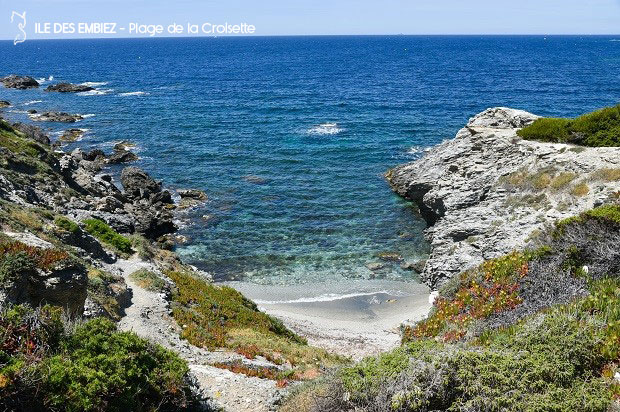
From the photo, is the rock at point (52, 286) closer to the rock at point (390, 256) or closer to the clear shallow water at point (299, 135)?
the clear shallow water at point (299, 135)

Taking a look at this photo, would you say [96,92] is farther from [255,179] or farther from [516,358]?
[516,358]

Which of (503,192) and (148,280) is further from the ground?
(503,192)

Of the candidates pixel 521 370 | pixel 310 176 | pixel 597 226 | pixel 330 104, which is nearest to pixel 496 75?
pixel 330 104

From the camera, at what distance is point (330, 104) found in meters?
94.0

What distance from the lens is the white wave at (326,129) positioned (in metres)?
72.0

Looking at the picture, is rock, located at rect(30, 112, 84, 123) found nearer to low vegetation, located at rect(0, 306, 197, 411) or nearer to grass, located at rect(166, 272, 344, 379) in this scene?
grass, located at rect(166, 272, 344, 379)

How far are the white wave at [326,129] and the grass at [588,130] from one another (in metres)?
39.5

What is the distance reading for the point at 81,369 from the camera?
386 inches

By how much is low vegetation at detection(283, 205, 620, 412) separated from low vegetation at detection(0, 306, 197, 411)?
329cm

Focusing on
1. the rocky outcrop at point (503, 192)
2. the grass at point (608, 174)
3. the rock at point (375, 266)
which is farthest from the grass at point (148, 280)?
the grass at point (608, 174)

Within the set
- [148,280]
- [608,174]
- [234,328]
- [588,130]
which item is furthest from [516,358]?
[588,130]

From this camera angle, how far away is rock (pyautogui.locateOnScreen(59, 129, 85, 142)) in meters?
69.2

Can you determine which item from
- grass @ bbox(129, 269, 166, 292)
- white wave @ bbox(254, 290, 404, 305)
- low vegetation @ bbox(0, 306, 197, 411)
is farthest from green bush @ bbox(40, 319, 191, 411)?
white wave @ bbox(254, 290, 404, 305)

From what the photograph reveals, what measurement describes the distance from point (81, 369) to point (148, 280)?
51.6 ft
